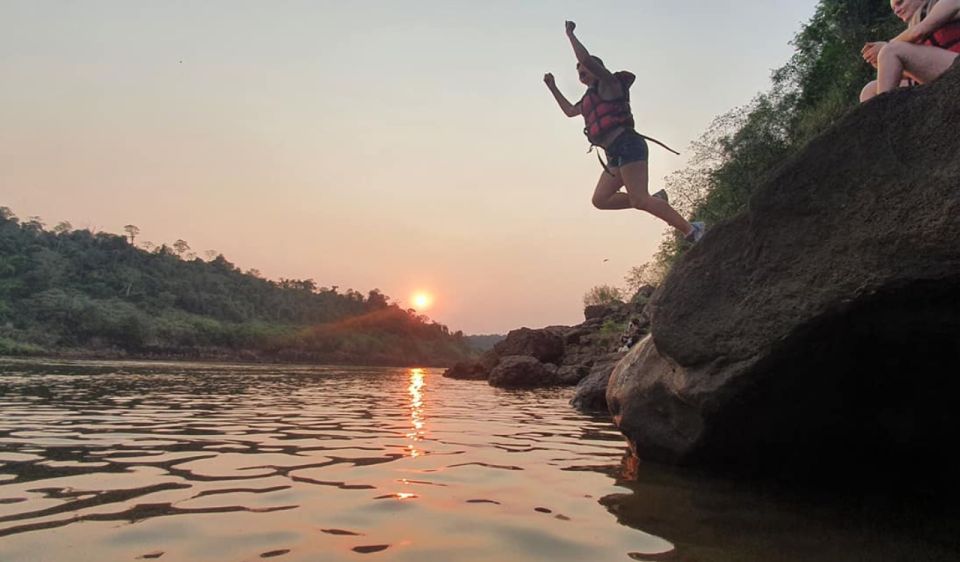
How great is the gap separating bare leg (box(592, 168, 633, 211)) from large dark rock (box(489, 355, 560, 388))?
1183cm

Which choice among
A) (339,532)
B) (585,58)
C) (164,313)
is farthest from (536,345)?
(164,313)

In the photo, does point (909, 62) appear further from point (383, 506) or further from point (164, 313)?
point (164, 313)

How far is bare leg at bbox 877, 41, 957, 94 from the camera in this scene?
3.55 meters

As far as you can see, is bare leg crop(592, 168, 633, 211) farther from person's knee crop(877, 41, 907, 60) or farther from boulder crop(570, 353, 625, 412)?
boulder crop(570, 353, 625, 412)

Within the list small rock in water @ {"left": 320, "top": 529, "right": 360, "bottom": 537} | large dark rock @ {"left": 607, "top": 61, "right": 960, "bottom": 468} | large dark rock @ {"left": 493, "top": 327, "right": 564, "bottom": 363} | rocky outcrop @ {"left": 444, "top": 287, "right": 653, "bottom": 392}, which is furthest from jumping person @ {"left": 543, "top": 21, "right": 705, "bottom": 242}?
large dark rock @ {"left": 493, "top": 327, "right": 564, "bottom": 363}

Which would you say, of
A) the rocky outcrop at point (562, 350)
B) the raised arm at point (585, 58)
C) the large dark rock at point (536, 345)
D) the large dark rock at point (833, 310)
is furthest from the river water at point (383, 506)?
the large dark rock at point (536, 345)

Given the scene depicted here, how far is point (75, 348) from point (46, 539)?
66965mm

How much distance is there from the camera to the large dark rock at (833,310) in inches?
113

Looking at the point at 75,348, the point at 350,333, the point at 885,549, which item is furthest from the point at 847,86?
the point at 350,333

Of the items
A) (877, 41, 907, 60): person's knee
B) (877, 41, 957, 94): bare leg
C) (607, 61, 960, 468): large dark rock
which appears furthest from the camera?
(877, 41, 907, 60): person's knee

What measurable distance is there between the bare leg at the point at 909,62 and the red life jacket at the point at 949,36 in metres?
0.11

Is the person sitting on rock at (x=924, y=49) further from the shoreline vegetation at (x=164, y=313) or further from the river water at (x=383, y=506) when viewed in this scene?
the shoreline vegetation at (x=164, y=313)

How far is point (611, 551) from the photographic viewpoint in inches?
98.0

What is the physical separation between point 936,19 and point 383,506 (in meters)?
4.23
